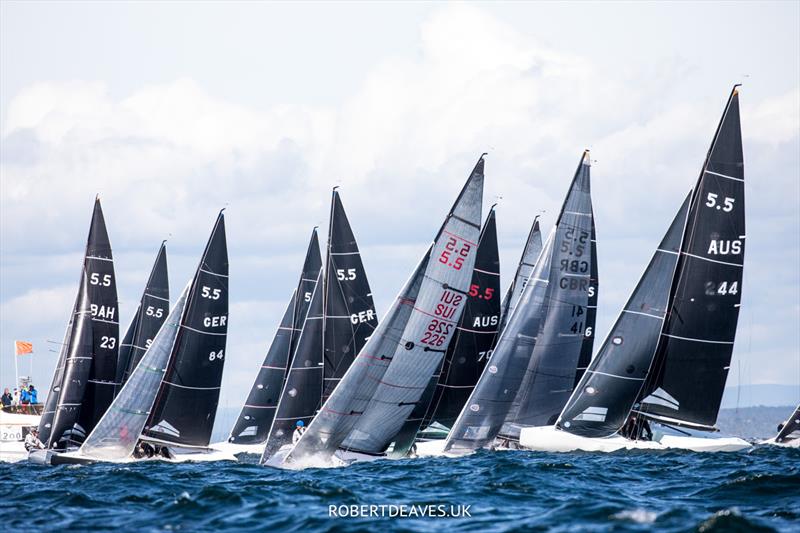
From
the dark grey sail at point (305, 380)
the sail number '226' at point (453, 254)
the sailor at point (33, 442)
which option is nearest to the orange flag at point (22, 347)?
the sailor at point (33, 442)

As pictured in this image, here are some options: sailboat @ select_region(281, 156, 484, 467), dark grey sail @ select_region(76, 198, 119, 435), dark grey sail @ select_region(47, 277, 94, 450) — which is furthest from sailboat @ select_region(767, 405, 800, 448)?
dark grey sail @ select_region(47, 277, 94, 450)

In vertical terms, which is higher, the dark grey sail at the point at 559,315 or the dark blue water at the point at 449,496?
the dark grey sail at the point at 559,315

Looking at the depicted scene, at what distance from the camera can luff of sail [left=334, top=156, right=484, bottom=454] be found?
32906mm

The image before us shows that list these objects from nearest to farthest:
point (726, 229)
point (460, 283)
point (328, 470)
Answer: point (328, 470) → point (460, 283) → point (726, 229)

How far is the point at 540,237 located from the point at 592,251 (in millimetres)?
4009

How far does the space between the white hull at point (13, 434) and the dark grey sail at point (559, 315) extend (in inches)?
954

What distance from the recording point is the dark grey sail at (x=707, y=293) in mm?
35656

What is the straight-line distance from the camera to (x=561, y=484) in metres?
25.5

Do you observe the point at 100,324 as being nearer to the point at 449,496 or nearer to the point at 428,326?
the point at 428,326

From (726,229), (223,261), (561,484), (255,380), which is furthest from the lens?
(255,380)

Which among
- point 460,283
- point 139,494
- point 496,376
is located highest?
point 460,283

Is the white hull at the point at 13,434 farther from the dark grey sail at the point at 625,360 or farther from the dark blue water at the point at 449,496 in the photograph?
the dark grey sail at the point at 625,360

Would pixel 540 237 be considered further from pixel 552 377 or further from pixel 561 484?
pixel 561 484

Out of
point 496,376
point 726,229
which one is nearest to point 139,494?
point 496,376
